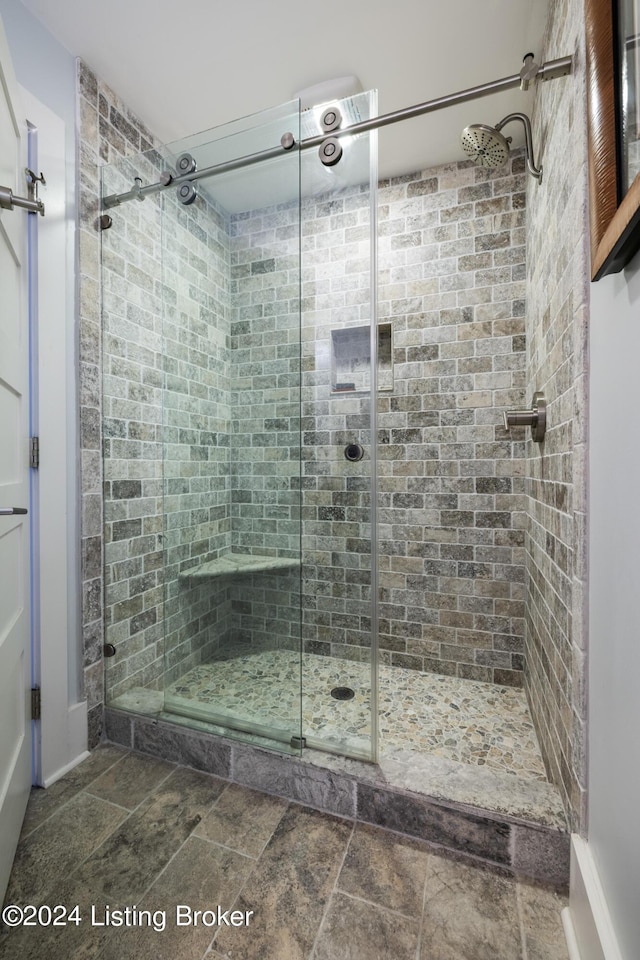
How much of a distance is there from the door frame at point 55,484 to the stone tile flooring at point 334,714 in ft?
0.87

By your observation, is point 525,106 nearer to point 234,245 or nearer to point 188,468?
point 234,245

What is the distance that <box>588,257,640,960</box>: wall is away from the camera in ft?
2.36

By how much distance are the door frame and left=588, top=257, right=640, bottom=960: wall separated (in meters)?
1.69

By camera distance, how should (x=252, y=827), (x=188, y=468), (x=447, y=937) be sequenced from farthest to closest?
1. (x=188, y=468)
2. (x=252, y=827)
3. (x=447, y=937)

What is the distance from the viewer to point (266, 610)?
1531 mm

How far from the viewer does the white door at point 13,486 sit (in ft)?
3.63

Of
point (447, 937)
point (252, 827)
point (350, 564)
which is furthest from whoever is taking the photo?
point (350, 564)

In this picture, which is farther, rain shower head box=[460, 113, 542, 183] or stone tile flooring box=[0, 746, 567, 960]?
rain shower head box=[460, 113, 542, 183]

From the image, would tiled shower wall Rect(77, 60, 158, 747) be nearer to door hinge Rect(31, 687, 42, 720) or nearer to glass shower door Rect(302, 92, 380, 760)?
door hinge Rect(31, 687, 42, 720)

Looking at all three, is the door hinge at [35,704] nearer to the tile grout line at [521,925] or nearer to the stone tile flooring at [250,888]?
the stone tile flooring at [250,888]

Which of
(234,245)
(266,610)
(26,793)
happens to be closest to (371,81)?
(234,245)

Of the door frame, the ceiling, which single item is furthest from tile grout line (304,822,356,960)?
the ceiling

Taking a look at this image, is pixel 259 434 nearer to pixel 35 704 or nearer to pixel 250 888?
pixel 35 704

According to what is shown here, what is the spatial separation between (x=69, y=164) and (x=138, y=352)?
71cm
